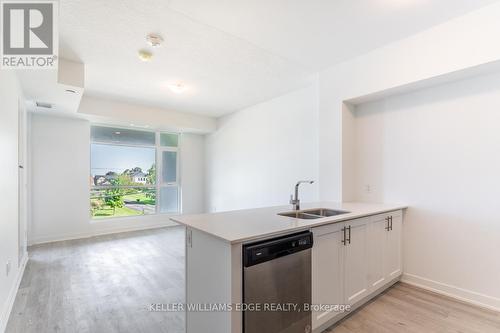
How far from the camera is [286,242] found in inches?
66.1

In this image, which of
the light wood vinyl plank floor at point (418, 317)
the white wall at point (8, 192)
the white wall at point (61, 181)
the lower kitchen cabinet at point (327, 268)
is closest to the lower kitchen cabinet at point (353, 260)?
the lower kitchen cabinet at point (327, 268)

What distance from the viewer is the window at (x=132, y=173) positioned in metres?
5.62

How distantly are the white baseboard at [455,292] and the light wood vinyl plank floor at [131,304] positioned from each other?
9 cm

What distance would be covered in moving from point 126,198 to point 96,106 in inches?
90.7

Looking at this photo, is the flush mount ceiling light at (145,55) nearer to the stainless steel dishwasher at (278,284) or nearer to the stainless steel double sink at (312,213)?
the stainless steel double sink at (312,213)

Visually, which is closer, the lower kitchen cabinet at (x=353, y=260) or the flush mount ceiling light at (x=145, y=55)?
the lower kitchen cabinet at (x=353, y=260)

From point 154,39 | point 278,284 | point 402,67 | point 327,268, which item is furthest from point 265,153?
point 278,284

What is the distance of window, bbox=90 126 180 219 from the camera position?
5.62m

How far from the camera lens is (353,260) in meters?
2.23

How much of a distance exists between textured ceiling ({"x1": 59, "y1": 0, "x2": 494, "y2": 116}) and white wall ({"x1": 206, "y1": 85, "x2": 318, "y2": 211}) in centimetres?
64

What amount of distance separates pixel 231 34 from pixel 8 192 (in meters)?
2.83

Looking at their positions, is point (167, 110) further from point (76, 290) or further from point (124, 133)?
point (76, 290)

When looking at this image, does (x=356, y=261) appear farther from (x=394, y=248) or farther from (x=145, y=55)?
(x=145, y=55)

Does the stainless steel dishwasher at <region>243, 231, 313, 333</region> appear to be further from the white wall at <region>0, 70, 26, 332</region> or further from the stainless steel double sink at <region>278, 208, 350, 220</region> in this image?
the white wall at <region>0, 70, 26, 332</region>
